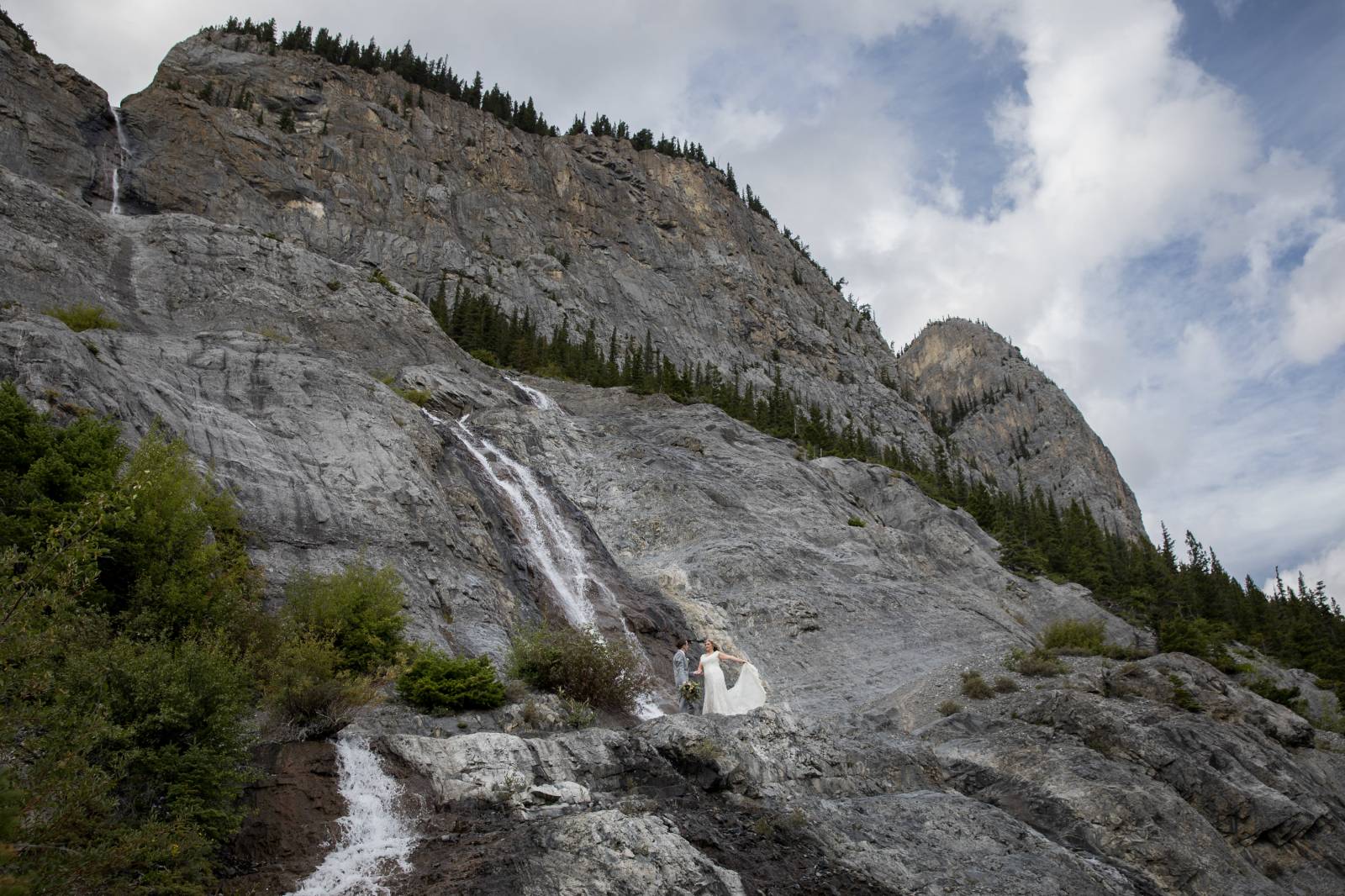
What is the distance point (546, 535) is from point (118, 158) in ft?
188

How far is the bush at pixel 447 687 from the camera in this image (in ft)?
61.2

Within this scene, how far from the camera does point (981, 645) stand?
116 feet

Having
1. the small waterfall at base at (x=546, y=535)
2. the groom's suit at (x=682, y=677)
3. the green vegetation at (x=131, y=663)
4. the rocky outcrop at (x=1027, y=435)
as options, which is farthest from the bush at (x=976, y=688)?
the rocky outcrop at (x=1027, y=435)

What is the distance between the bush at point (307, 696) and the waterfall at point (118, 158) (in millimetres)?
58891

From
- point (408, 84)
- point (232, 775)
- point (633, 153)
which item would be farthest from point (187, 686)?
point (633, 153)

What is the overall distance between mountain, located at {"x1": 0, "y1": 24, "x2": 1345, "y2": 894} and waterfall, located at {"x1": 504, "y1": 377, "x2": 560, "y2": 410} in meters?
0.38

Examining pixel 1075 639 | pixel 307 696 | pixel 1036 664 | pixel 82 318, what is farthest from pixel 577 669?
pixel 82 318

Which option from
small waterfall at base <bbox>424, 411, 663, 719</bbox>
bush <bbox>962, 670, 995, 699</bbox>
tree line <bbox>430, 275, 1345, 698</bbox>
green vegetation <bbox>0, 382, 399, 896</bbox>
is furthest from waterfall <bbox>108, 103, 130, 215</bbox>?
bush <bbox>962, 670, 995, 699</bbox>

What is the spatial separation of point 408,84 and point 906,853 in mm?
108371

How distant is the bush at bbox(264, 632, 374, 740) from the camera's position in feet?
48.4

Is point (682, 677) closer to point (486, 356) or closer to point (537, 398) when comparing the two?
point (537, 398)

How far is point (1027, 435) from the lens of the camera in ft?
564

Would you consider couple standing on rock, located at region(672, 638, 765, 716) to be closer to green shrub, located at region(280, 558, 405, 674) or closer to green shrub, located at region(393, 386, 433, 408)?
green shrub, located at region(280, 558, 405, 674)

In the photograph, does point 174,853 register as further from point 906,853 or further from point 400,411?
point 400,411
